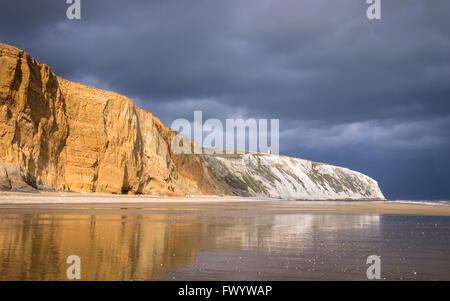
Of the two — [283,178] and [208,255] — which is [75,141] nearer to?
[208,255]

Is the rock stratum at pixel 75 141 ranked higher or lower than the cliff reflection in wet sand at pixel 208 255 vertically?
higher

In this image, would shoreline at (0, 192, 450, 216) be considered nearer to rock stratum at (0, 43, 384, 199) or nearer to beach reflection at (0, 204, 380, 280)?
rock stratum at (0, 43, 384, 199)

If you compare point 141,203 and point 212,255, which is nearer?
point 212,255

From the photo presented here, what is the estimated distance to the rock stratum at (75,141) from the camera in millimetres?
42000

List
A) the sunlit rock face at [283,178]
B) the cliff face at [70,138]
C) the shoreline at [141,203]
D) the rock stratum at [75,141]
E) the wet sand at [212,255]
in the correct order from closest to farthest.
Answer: the wet sand at [212,255] < the shoreline at [141,203] < the cliff face at [70,138] < the rock stratum at [75,141] < the sunlit rock face at [283,178]

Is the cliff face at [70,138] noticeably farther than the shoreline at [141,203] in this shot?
Yes

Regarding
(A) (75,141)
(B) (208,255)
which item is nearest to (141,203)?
(A) (75,141)

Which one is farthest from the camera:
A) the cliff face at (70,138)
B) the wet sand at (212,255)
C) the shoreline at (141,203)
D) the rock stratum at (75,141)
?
the rock stratum at (75,141)

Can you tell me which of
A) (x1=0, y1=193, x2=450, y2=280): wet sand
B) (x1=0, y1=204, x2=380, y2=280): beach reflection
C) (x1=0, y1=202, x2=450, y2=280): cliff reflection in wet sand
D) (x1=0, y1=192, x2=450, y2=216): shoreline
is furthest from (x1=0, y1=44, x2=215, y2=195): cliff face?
(x1=0, y1=202, x2=450, y2=280): cliff reflection in wet sand

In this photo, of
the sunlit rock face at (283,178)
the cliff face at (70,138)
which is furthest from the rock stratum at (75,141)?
the sunlit rock face at (283,178)

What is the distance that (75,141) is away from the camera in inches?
2020

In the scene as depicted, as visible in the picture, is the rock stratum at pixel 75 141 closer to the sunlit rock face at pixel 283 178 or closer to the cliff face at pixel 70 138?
the cliff face at pixel 70 138
